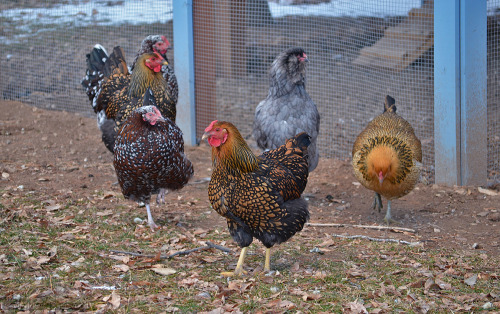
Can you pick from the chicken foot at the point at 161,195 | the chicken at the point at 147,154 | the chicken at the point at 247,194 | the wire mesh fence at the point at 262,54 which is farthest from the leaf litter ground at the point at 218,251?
the wire mesh fence at the point at 262,54

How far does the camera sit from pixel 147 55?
596 centimetres

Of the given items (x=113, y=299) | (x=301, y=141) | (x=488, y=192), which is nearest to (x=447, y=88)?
(x=488, y=192)

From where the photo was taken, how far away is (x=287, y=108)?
5.71 m

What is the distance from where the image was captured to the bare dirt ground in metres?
5.14

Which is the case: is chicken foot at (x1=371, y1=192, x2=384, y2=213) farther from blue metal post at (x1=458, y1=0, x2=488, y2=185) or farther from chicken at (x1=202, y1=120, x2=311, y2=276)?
chicken at (x1=202, y1=120, x2=311, y2=276)

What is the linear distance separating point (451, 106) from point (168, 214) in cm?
341

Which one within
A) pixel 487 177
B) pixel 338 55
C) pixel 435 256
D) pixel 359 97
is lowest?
pixel 435 256

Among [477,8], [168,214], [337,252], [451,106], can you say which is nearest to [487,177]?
[451,106]

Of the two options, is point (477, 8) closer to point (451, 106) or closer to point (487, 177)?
point (451, 106)

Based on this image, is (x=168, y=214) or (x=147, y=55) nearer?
(x=168, y=214)

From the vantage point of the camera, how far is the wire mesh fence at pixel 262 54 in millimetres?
6859

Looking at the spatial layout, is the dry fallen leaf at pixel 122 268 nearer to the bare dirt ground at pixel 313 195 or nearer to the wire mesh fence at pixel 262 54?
the bare dirt ground at pixel 313 195

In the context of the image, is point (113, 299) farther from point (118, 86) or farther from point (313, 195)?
point (118, 86)

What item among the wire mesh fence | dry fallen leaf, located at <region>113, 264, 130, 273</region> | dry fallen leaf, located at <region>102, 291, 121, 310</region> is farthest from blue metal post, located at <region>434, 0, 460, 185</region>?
dry fallen leaf, located at <region>102, 291, 121, 310</region>
